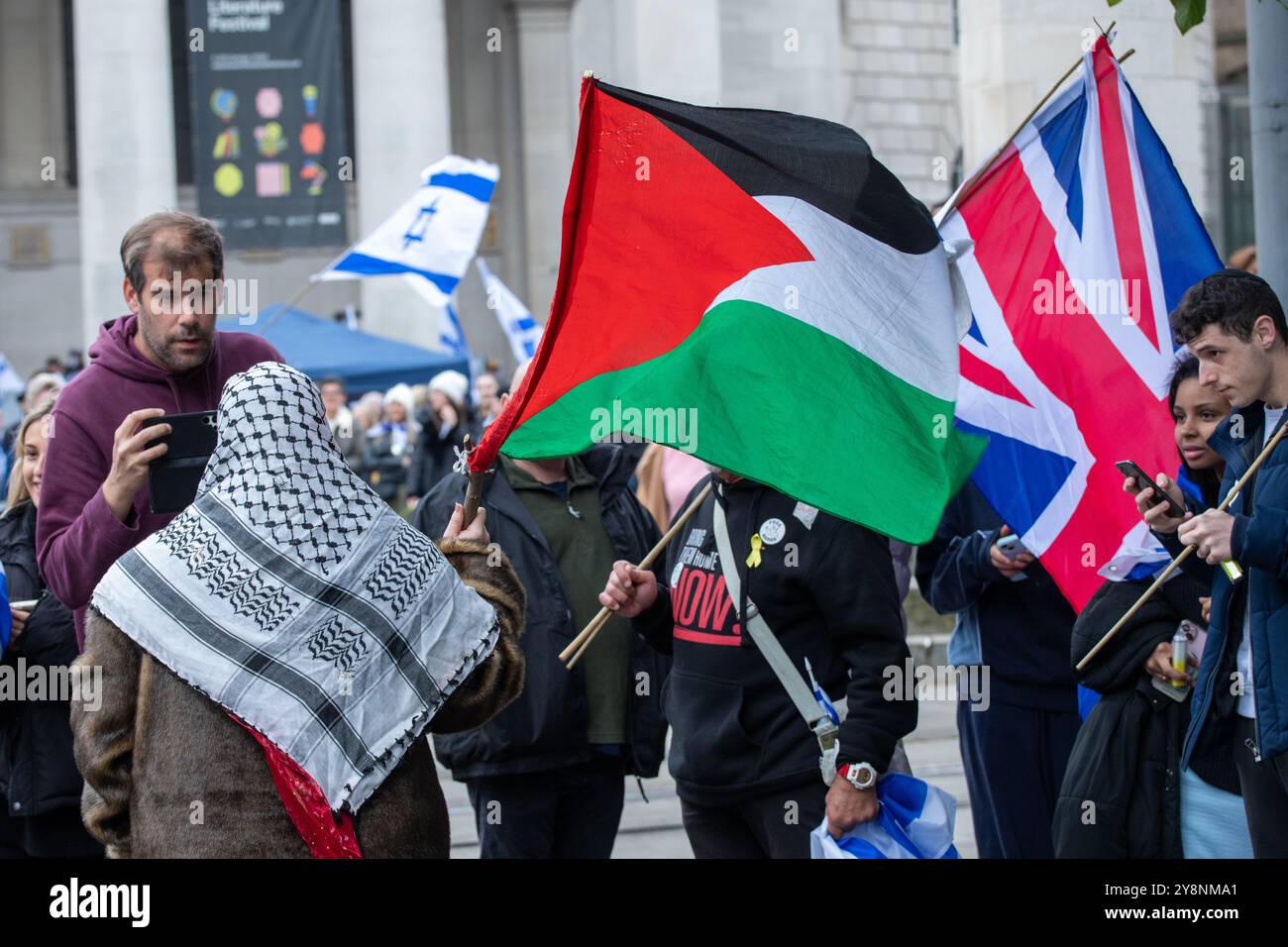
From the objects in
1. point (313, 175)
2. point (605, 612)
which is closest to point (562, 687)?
point (605, 612)

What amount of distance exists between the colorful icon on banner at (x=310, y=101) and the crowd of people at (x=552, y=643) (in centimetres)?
1752

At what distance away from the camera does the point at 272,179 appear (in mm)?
23500

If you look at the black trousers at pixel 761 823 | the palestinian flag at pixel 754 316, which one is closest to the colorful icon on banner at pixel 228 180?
the palestinian flag at pixel 754 316

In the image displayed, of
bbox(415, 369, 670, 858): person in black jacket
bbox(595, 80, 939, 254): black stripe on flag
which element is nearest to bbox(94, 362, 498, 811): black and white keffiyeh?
bbox(595, 80, 939, 254): black stripe on flag

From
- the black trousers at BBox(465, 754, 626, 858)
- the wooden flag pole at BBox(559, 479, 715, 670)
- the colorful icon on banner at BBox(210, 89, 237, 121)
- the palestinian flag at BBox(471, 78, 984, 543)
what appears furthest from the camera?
the colorful icon on banner at BBox(210, 89, 237, 121)

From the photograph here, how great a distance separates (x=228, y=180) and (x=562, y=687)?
1907 cm

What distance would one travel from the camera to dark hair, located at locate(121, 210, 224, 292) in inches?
179

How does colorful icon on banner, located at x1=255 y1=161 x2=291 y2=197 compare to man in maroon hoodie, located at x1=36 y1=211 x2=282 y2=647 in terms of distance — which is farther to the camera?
colorful icon on banner, located at x1=255 y1=161 x2=291 y2=197

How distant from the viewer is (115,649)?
3645 mm

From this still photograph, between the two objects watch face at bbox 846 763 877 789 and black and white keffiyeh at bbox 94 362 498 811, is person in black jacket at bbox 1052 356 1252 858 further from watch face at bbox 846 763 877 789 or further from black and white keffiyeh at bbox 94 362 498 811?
black and white keffiyeh at bbox 94 362 498 811

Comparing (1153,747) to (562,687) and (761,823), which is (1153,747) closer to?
(761,823)

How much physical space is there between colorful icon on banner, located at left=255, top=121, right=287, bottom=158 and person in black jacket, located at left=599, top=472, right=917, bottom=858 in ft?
62.9

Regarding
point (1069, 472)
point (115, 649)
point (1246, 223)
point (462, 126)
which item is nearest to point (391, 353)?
point (1246, 223)

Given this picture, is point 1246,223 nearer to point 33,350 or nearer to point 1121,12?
point 1121,12
